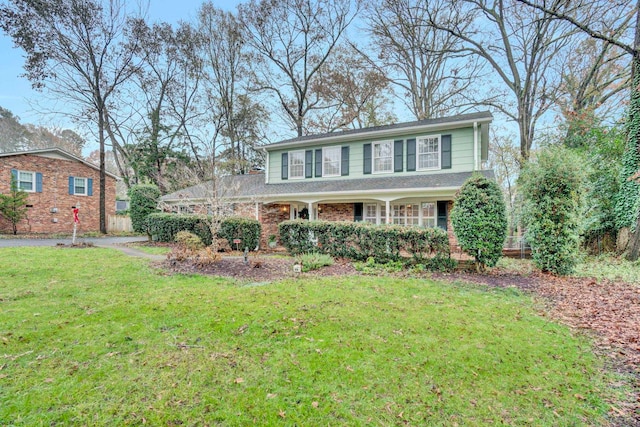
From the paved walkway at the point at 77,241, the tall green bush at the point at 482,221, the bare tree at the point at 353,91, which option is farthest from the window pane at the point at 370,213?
the bare tree at the point at 353,91

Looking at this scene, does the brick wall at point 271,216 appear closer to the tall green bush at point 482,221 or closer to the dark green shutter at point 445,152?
the dark green shutter at point 445,152

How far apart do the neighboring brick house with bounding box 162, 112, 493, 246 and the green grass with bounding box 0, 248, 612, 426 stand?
20.8ft

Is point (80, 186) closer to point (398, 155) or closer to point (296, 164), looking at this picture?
point (296, 164)

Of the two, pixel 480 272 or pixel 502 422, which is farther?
pixel 480 272

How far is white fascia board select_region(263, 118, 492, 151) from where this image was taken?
11.6 m

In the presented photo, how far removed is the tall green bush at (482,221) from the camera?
290 inches

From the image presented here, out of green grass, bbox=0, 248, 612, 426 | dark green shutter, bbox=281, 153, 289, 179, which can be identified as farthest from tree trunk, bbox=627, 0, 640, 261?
dark green shutter, bbox=281, 153, 289, 179

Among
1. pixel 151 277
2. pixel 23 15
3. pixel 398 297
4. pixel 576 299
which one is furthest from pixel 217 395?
pixel 23 15

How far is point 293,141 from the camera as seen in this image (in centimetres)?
1541

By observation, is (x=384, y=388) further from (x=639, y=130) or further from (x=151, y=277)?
(x=639, y=130)

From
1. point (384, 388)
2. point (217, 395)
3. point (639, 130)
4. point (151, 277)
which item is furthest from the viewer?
point (639, 130)

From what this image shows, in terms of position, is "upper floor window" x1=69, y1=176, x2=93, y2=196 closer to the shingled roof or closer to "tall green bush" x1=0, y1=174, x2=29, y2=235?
"tall green bush" x1=0, y1=174, x2=29, y2=235

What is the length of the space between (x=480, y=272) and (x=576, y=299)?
2.13 m

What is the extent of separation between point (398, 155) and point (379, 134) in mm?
1302
